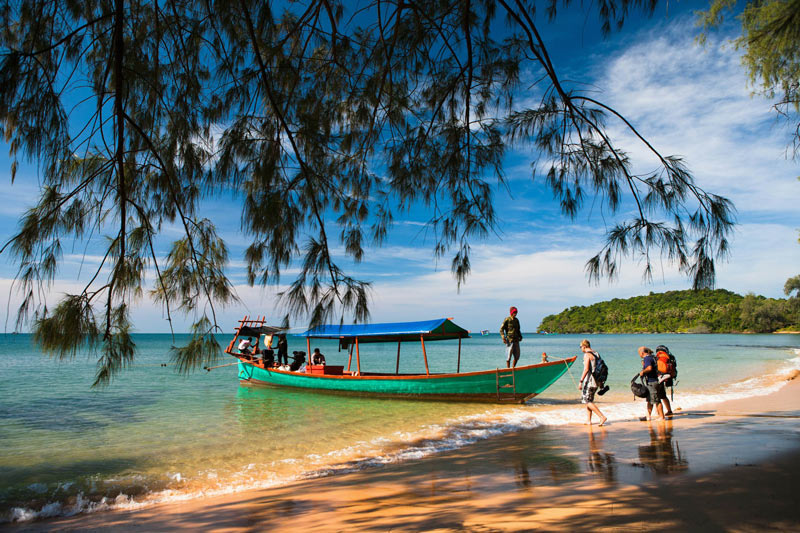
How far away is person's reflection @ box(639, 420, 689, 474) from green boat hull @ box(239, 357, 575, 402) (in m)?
3.48

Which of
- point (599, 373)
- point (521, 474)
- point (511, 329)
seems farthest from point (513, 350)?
point (521, 474)

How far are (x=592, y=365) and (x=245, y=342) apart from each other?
14.1 m

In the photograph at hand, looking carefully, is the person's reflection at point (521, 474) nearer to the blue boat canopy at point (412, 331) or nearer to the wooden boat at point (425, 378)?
the wooden boat at point (425, 378)

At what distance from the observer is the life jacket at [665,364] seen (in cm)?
784

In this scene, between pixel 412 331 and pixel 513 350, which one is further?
pixel 412 331

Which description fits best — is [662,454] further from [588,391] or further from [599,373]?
[588,391]

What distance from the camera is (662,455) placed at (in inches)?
217

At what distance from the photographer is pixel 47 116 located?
2.90m

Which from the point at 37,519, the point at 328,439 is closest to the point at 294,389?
the point at 328,439

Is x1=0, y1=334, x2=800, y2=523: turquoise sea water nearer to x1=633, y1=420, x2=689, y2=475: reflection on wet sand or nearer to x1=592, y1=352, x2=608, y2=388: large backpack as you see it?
x1=592, y1=352, x2=608, y2=388: large backpack

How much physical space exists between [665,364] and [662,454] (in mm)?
2780

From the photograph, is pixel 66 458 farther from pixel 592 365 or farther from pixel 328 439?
pixel 592 365

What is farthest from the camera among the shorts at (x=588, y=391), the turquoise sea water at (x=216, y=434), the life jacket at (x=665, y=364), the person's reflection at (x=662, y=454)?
the life jacket at (x=665, y=364)

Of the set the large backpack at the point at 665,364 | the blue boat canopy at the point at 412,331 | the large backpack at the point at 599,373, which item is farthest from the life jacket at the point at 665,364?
the blue boat canopy at the point at 412,331
